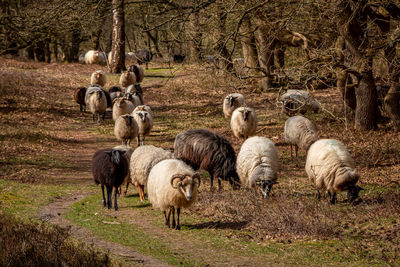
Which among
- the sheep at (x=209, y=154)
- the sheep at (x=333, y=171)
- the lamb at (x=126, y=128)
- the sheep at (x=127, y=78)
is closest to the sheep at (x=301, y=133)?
the sheep at (x=209, y=154)

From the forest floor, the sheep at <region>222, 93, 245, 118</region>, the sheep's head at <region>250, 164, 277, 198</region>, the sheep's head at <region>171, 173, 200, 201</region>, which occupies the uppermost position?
the sheep at <region>222, 93, 245, 118</region>

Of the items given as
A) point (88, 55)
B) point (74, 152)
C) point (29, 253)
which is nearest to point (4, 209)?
point (29, 253)

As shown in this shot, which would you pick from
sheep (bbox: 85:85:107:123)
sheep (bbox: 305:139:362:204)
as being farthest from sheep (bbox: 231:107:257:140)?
sheep (bbox: 85:85:107:123)

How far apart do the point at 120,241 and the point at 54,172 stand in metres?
7.31

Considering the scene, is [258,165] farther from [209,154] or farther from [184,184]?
[184,184]

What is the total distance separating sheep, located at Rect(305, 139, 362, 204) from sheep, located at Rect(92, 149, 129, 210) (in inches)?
166

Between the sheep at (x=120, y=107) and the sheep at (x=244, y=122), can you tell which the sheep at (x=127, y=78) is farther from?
the sheep at (x=244, y=122)

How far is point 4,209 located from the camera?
11070 mm

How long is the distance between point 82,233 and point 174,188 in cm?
189

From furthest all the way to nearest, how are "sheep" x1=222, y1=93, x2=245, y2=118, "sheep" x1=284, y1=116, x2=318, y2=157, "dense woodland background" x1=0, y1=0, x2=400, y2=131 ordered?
1. "sheep" x1=222, y1=93, x2=245, y2=118
2. "sheep" x1=284, y1=116, x2=318, y2=157
3. "dense woodland background" x1=0, y1=0, x2=400, y2=131

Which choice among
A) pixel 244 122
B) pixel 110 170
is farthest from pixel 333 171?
pixel 244 122

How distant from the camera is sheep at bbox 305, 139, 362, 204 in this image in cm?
1112

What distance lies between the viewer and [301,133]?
16375 mm

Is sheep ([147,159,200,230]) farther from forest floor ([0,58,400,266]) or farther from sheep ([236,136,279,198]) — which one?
sheep ([236,136,279,198])
